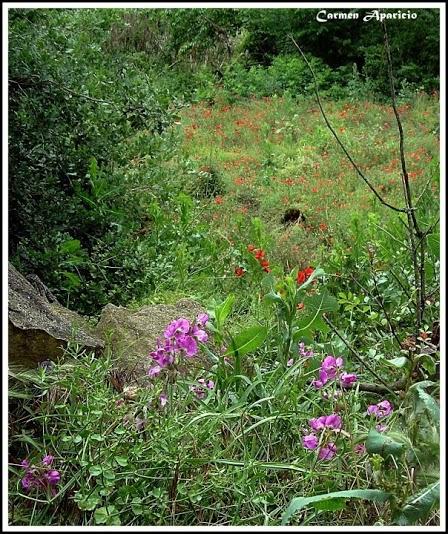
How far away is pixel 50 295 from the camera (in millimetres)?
2779

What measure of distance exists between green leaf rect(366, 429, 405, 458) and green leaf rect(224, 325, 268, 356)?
1.90 ft

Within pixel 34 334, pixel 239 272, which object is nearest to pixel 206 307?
pixel 239 272

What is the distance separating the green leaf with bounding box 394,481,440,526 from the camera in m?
1.47

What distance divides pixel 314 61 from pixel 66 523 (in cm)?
792

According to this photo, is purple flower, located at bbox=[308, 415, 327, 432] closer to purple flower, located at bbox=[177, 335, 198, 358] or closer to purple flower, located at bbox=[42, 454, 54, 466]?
purple flower, located at bbox=[177, 335, 198, 358]

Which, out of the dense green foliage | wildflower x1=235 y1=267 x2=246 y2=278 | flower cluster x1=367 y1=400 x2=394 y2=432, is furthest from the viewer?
wildflower x1=235 y1=267 x2=246 y2=278

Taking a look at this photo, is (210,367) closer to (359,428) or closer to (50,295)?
(359,428)

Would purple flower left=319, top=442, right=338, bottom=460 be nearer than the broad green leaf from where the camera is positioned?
Yes

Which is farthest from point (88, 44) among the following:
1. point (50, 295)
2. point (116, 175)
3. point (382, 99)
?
point (382, 99)

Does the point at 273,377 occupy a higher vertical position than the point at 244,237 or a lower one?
higher

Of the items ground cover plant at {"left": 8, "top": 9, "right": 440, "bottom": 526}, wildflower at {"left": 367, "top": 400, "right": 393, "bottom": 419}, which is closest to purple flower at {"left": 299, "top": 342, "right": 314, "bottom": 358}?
ground cover plant at {"left": 8, "top": 9, "right": 440, "bottom": 526}

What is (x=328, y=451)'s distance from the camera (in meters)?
1.68

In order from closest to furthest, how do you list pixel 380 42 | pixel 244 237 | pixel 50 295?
pixel 50 295 < pixel 244 237 < pixel 380 42

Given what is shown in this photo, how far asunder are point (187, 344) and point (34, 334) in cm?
51
